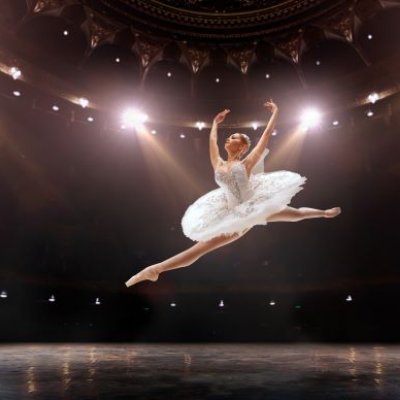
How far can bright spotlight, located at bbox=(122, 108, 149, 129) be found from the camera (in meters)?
11.4

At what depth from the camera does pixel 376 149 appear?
12.3 meters

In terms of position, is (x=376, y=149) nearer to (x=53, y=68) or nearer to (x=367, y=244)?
(x=367, y=244)

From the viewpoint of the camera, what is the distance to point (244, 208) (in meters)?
4.32

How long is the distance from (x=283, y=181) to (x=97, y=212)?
9.91m

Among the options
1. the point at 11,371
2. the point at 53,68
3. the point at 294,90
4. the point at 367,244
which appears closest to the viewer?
the point at 11,371

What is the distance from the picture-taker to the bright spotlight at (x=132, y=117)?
1139cm

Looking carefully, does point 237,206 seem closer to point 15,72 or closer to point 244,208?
point 244,208

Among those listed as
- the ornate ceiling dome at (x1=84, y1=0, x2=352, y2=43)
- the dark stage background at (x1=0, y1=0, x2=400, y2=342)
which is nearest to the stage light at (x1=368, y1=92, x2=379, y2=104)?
the dark stage background at (x1=0, y1=0, x2=400, y2=342)

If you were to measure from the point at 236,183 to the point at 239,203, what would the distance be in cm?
23

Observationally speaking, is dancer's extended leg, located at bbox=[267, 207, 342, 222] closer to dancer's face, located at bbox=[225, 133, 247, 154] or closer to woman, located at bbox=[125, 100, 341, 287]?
woman, located at bbox=[125, 100, 341, 287]

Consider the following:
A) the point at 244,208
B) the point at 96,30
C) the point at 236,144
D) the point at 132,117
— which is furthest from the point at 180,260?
the point at 96,30

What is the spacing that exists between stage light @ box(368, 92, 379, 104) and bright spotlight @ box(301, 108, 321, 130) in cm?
136

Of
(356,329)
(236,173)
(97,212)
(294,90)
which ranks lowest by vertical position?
(356,329)

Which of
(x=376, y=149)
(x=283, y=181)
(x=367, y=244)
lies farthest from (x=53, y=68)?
(x=367, y=244)
